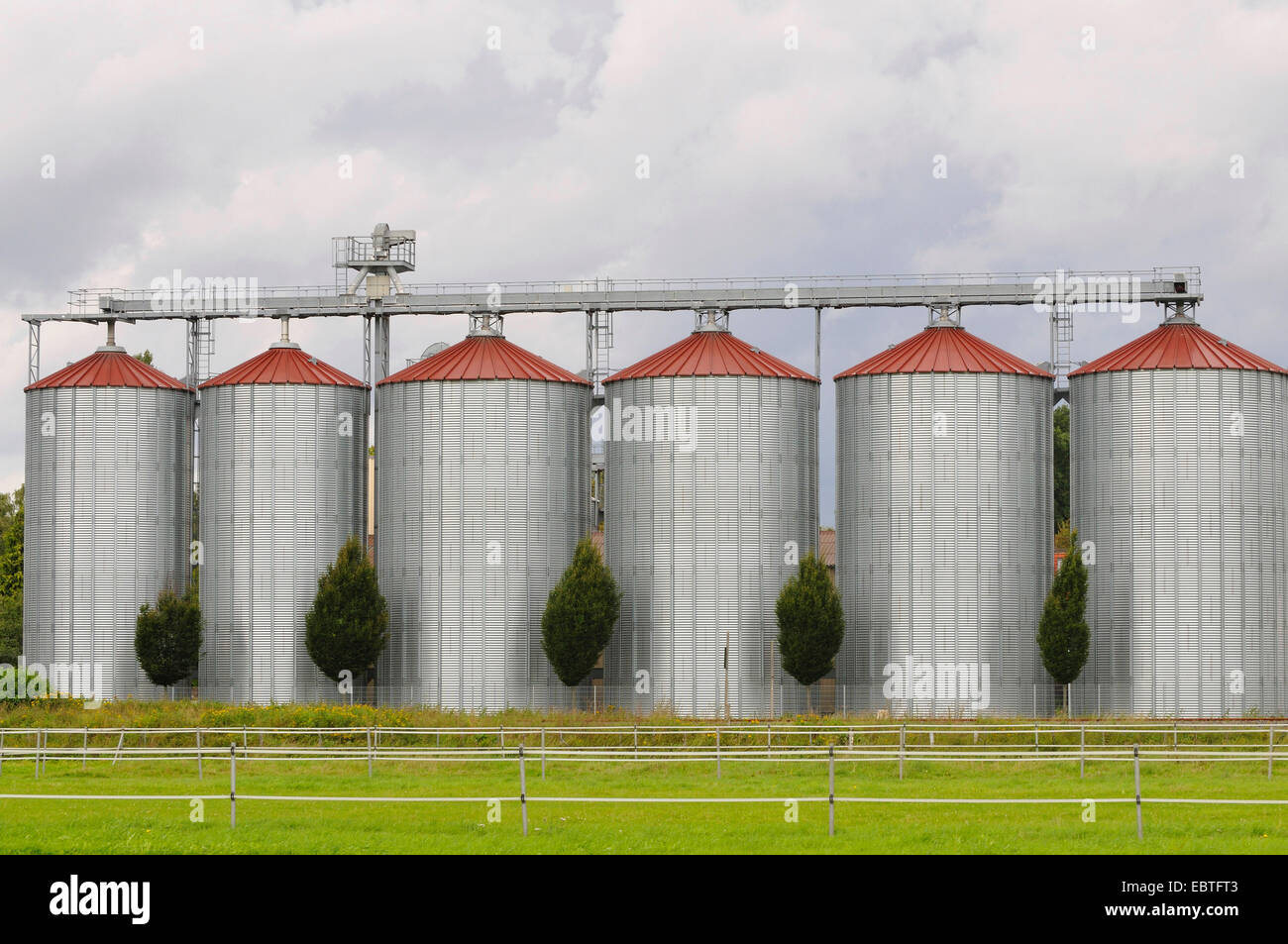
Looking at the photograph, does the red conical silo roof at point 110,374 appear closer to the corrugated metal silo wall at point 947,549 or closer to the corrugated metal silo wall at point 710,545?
the corrugated metal silo wall at point 710,545

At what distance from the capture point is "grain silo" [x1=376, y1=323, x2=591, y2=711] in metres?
76.7

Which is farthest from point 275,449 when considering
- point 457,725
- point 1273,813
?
point 1273,813

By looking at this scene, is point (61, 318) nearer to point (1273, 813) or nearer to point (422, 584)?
point (422, 584)

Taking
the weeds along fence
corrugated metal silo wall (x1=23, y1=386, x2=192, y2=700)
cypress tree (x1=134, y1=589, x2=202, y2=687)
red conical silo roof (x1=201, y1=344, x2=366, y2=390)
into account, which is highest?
red conical silo roof (x1=201, y1=344, x2=366, y2=390)

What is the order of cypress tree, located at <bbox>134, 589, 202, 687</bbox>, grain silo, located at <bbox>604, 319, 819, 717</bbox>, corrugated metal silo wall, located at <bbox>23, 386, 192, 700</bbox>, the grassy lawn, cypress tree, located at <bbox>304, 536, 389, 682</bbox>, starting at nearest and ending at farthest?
the grassy lawn → grain silo, located at <bbox>604, 319, 819, 717</bbox> → cypress tree, located at <bbox>304, 536, 389, 682</bbox> → cypress tree, located at <bbox>134, 589, 202, 687</bbox> → corrugated metal silo wall, located at <bbox>23, 386, 192, 700</bbox>

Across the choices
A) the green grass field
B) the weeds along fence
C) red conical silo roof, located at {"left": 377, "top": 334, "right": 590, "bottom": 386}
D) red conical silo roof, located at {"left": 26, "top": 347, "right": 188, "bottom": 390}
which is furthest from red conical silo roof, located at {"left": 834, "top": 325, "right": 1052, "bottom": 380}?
red conical silo roof, located at {"left": 26, "top": 347, "right": 188, "bottom": 390}

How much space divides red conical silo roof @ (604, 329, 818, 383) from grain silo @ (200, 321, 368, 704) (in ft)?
42.1

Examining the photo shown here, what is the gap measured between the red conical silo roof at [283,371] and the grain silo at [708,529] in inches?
533

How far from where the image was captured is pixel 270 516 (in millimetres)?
79250

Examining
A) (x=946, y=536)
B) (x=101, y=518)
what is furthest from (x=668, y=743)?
(x=101, y=518)

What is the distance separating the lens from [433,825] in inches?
1374

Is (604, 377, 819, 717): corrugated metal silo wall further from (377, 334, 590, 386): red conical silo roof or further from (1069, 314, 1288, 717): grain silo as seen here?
(1069, 314, 1288, 717): grain silo

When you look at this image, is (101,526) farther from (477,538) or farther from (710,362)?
(710,362)

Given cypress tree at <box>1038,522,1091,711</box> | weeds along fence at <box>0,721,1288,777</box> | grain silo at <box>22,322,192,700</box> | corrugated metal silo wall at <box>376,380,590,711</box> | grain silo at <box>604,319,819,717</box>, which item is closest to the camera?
weeds along fence at <box>0,721,1288,777</box>
